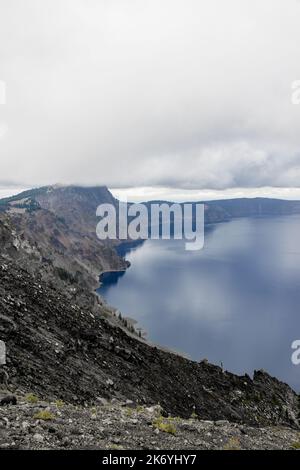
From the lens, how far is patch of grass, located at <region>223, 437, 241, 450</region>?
1817 cm

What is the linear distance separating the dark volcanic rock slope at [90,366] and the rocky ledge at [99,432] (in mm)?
6871

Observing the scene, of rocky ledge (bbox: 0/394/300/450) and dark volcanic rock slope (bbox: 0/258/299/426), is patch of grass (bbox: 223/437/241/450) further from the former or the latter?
dark volcanic rock slope (bbox: 0/258/299/426)

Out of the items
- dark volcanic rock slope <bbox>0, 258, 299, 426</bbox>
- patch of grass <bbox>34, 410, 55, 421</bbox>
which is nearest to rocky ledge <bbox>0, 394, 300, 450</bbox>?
patch of grass <bbox>34, 410, 55, 421</bbox>

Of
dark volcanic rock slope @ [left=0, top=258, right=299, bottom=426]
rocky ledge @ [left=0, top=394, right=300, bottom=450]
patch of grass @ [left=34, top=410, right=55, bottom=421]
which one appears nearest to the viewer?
rocky ledge @ [left=0, top=394, right=300, bottom=450]

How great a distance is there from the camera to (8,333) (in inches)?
1206

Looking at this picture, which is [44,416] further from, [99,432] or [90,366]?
[90,366]

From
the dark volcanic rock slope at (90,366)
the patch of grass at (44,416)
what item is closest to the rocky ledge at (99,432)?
the patch of grass at (44,416)

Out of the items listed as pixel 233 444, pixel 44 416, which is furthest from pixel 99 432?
pixel 233 444

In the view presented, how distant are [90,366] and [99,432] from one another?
19.4m

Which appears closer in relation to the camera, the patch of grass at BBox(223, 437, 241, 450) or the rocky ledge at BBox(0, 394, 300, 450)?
the rocky ledge at BBox(0, 394, 300, 450)

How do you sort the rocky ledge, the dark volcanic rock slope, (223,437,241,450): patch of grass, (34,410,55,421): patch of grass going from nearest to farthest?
the rocky ledge, (34,410,55,421): patch of grass, (223,437,241,450): patch of grass, the dark volcanic rock slope

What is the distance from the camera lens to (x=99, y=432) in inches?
624

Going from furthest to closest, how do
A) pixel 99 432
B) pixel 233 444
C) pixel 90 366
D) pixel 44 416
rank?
1. pixel 90 366
2. pixel 233 444
3. pixel 44 416
4. pixel 99 432
